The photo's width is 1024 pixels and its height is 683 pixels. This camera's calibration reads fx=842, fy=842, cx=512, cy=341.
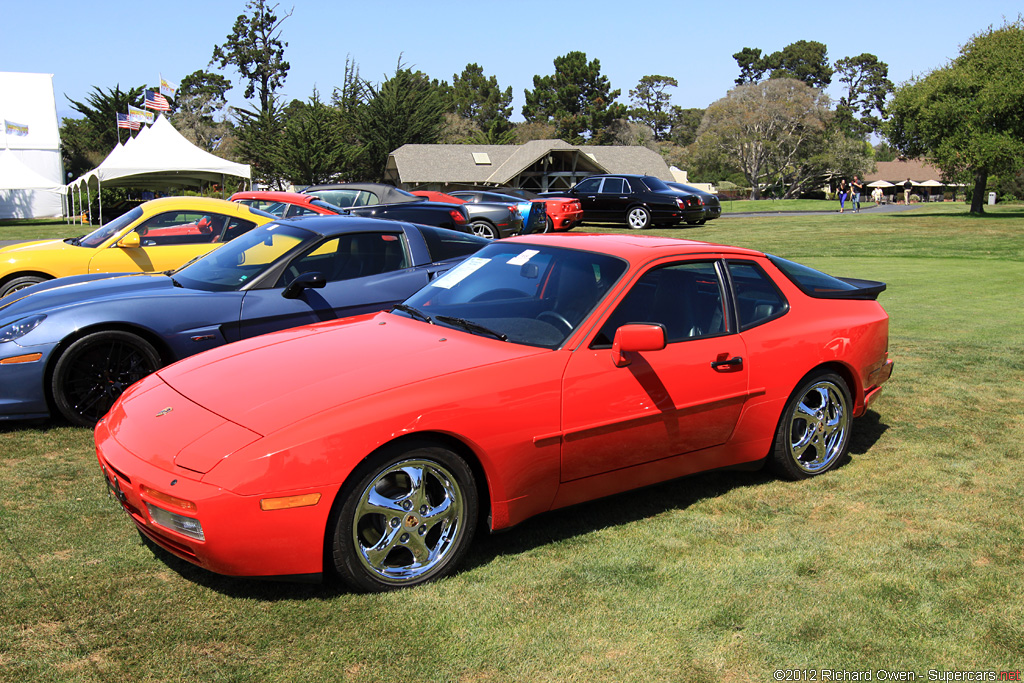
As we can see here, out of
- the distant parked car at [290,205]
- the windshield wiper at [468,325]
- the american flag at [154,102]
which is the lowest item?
the windshield wiper at [468,325]

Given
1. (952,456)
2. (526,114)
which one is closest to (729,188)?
(526,114)

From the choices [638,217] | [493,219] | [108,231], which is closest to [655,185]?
[638,217]

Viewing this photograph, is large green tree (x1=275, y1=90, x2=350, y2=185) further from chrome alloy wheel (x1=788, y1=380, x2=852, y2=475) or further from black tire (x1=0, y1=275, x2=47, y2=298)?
chrome alloy wheel (x1=788, y1=380, x2=852, y2=475)

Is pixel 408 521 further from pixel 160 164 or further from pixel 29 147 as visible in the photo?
pixel 29 147

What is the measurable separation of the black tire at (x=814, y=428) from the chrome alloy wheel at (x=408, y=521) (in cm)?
213

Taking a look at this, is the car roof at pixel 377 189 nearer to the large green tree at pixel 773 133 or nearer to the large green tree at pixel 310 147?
the large green tree at pixel 310 147

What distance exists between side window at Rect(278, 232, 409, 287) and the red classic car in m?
2.01

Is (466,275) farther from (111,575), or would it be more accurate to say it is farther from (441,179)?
(441,179)

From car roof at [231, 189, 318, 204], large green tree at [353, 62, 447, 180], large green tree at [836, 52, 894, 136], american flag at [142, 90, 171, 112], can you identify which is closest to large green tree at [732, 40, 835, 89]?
large green tree at [836, 52, 894, 136]

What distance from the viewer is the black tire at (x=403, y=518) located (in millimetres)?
3303

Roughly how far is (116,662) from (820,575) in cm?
281

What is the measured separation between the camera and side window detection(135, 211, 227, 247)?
936 cm

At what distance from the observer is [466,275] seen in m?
4.76

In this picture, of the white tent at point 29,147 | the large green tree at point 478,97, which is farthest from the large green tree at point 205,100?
the white tent at point 29,147
